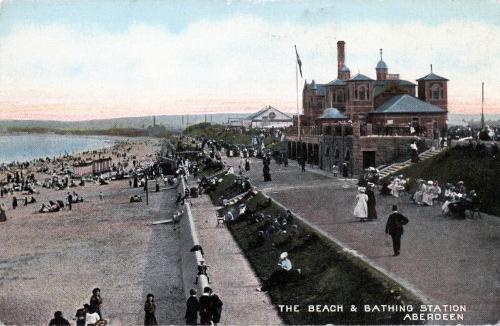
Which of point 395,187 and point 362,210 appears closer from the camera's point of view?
point 362,210

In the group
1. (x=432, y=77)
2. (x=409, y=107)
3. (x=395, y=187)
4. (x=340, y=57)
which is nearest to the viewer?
(x=395, y=187)

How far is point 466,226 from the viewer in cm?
1853

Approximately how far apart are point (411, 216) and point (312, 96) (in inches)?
2231

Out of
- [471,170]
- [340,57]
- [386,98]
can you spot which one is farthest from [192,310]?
[340,57]

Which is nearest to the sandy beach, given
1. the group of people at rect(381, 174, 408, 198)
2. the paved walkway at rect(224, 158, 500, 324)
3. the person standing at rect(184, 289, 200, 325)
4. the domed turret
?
the person standing at rect(184, 289, 200, 325)

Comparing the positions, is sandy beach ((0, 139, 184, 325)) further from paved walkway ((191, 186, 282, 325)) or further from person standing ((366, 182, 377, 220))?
person standing ((366, 182, 377, 220))

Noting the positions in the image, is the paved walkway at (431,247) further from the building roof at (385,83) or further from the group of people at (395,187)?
the building roof at (385,83)

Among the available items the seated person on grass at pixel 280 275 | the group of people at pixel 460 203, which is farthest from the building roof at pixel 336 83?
the seated person on grass at pixel 280 275

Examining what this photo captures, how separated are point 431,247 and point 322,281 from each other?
3.41 meters

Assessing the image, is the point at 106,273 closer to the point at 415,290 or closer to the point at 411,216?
the point at 411,216

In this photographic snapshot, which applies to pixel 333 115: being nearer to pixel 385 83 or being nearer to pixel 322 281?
pixel 385 83

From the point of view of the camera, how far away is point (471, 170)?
80.3 ft

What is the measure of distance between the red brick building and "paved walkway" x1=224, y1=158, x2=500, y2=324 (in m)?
19.9

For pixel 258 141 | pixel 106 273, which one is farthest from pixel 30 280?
pixel 258 141
